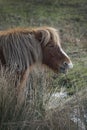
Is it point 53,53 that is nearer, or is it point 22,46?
point 22,46

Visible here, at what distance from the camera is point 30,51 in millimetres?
5281

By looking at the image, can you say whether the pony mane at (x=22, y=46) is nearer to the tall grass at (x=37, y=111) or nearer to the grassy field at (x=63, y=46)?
the grassy field at (x=63, y=46)

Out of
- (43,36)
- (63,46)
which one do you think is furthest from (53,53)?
(63,46)

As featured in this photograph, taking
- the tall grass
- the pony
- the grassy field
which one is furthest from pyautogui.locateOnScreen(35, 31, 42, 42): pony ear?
the tall grass

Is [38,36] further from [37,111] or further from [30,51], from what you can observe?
[37,111]

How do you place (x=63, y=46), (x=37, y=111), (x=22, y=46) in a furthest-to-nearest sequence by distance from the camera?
1. (x=63, y=46)
2. (x=22, y=46)
3. (x=37, y=111)

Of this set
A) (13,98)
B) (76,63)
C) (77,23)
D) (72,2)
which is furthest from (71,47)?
(72,2)

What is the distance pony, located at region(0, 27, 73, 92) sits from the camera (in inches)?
204

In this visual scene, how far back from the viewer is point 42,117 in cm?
451

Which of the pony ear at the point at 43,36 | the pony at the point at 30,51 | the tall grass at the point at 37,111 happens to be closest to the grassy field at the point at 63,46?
the tall grass at the point at 37,111

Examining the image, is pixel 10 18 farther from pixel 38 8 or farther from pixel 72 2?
pixel 72 2

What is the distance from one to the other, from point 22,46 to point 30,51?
0.32ft

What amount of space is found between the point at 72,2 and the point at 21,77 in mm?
9605

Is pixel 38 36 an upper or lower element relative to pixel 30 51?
upper
